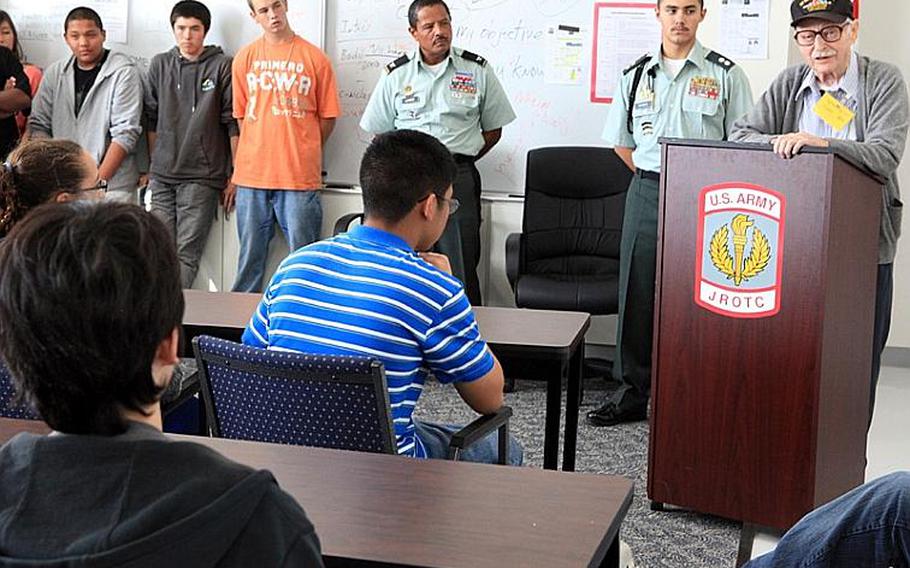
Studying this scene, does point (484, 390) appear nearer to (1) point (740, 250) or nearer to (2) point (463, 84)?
(1) point (740, 250)

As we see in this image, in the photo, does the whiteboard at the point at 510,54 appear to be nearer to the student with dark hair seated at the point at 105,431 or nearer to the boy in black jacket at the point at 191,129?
the boy in black jacket at the point at 191,129

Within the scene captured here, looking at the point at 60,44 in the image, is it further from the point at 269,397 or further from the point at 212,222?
the point at 269,397

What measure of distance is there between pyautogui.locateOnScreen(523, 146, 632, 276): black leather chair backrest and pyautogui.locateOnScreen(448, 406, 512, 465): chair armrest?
9.60 ft

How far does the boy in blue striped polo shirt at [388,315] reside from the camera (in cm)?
251

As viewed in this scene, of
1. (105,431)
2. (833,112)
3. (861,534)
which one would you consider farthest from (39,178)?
(833,112)

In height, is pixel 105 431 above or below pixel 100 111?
below

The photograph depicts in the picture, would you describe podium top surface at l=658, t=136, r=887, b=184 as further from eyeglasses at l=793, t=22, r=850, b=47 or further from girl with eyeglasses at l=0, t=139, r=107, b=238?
girl with eyeglasses at l=0, t=139, r=107, b=238

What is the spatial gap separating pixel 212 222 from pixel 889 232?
3717 mm

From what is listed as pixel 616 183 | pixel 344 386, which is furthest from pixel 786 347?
pixel 616 183

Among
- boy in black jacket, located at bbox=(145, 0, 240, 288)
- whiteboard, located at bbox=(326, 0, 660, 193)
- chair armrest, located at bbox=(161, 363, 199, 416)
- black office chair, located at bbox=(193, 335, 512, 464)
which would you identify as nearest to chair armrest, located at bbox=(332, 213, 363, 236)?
whiteboard, located at bbox=(326, 0, 660, 193)

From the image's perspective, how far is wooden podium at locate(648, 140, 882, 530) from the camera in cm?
334

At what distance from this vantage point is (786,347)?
342cm

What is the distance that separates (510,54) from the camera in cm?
602

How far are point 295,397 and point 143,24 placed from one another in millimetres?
4610
